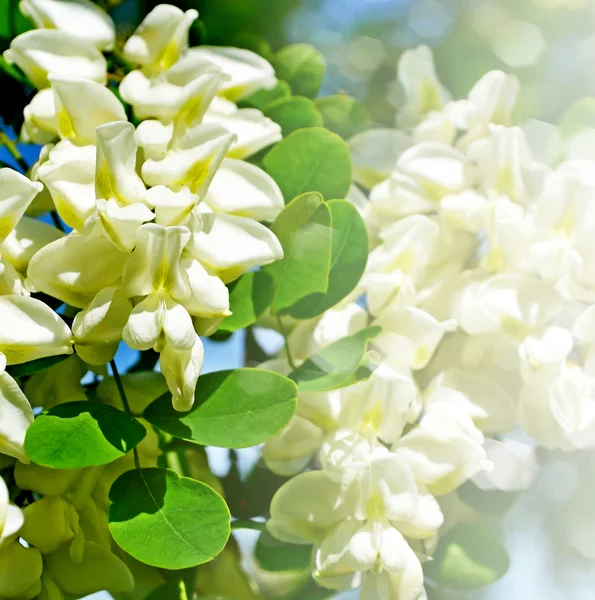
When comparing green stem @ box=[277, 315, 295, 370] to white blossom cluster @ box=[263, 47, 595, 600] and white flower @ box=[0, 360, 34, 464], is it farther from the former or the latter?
white flower @ box=[0, 360, 34, 464]

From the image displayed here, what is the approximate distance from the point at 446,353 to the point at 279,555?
0.52ft

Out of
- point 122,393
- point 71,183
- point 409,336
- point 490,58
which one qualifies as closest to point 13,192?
point 71,183

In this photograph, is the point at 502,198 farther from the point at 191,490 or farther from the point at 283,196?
the point at 191,490

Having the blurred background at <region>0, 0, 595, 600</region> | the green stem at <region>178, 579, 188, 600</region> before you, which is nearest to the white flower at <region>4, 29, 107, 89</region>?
the blurred background at <region>0, 0, 595, 600</region>

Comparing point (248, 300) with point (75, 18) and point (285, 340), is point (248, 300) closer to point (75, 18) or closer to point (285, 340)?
point (285, 340)

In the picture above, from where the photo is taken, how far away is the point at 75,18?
48 cm

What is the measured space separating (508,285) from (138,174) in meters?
0.22

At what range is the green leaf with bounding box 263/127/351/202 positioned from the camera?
1.56 ft

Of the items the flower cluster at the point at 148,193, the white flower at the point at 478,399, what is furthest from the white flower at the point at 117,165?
the white flower at the point at 478,399

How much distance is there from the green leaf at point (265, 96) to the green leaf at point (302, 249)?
0.13 metres

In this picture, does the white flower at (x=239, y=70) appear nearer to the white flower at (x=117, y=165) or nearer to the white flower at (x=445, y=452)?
the white flower at (x=117, y=165)

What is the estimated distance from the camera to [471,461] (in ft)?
1.35

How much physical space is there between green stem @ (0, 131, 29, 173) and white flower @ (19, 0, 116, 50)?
83 mm

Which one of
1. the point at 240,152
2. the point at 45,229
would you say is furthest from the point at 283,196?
the point at 45,229
